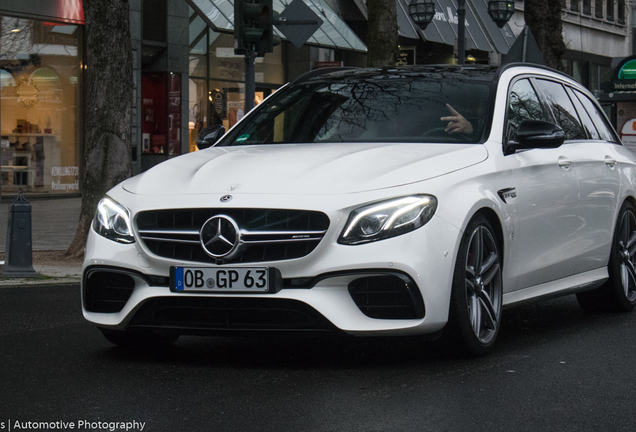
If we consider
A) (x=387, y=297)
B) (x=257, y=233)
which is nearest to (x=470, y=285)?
(x=387, y=297)

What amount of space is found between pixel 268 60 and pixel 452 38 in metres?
8.65

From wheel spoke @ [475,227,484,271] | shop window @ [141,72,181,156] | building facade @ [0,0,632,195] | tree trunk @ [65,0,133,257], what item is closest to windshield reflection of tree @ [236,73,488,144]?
wheel spoke @ [475,227,484,271]

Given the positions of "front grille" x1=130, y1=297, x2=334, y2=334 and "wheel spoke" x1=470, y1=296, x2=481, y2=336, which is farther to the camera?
"wheel spoke" x1=470, y1=296, x2=481, y2=336

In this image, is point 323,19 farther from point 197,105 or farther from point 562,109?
point 562,109

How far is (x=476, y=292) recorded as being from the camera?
5.81 metres

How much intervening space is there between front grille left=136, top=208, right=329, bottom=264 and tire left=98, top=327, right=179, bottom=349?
738mm

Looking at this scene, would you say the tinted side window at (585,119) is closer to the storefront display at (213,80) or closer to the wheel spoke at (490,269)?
the wheel spoke at (490,269)

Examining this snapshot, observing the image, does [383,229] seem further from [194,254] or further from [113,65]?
[113,65]

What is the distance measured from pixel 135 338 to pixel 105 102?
686cm

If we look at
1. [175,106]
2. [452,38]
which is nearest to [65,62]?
[175,106]

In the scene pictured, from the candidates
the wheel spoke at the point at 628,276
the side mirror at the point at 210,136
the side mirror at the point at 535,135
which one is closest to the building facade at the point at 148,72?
the wheel spoke at the point at 628,276

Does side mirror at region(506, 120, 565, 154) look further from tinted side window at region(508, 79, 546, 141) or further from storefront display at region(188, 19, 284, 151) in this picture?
storefront display at region(188, 19, 284, 151)

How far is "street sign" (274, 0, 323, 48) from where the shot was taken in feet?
40.3

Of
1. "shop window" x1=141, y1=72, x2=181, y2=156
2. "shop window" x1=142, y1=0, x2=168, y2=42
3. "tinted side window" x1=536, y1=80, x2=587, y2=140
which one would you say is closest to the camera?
"tinted side window" x1=536, y1=80, x2=587, y2=140
